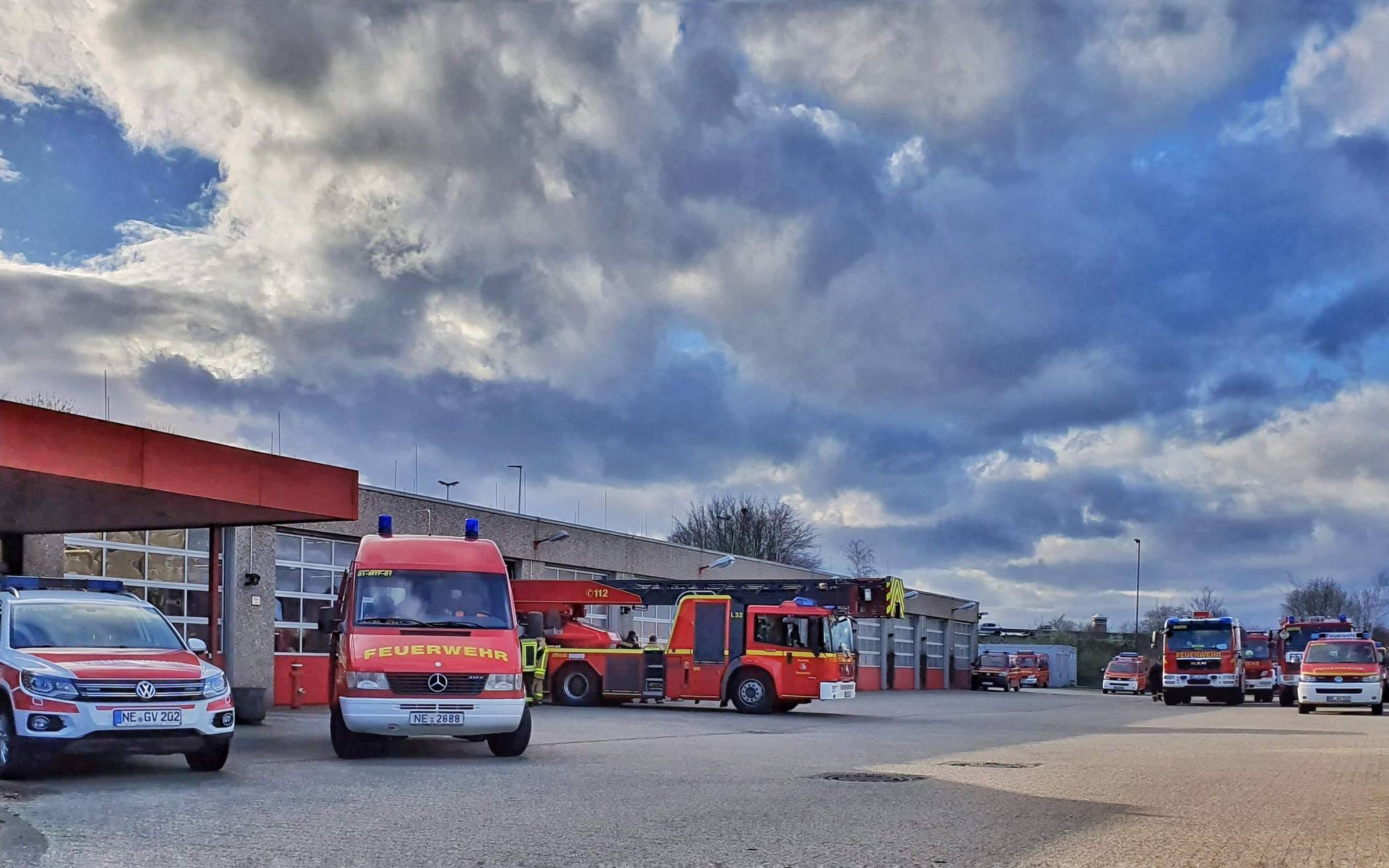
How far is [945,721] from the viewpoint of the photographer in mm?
28547

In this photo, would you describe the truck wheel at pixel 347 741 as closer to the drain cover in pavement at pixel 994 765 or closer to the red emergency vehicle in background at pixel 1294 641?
the drain cover in pavement at pixel 994 765

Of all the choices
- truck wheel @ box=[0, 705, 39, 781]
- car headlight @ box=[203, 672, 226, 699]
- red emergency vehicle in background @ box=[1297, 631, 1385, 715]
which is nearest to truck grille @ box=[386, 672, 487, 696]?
car headlight @ box=[203, 672, 226, 699]

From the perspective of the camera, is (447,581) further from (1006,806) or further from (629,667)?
(629,667)

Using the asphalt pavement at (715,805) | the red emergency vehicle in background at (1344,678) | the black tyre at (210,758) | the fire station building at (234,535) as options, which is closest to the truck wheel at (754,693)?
the fire station building at (234,535)

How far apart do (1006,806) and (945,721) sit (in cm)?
1730

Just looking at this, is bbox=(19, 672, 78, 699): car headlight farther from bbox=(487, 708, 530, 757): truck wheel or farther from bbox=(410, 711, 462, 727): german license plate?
bbox=(487, 708, 530, 757): truck wheel

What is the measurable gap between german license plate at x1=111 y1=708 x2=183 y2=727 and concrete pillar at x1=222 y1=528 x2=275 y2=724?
15.5m

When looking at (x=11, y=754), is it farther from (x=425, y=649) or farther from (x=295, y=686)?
(x=295, y=686)

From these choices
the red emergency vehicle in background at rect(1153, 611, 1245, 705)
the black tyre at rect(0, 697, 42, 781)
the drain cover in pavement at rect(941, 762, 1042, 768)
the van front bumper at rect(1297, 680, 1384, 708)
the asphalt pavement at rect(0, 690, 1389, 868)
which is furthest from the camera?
the red emergency vehicle in background at rect(1153, 611, 1245, 705)

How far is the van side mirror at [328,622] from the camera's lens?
17.0 m

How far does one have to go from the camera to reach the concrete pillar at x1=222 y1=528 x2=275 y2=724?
94.8 feet

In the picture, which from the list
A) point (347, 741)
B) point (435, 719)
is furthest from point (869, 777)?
point (347, 741)

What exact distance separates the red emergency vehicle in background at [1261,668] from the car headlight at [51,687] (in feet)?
134

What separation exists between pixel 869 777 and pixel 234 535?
1310 cm
